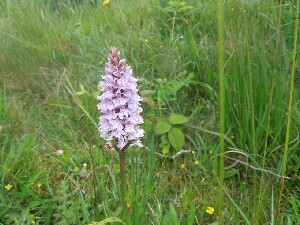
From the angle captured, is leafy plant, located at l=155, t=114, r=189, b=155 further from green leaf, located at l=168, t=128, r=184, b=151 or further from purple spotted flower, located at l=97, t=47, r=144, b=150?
purple spotted flower, located at l=97, t=47, r=144, b=150

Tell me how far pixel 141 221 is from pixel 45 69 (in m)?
1.74

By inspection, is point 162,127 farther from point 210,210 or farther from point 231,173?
point 210,210

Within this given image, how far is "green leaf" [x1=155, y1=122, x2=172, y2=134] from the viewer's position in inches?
72.6

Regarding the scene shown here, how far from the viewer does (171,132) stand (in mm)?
1834

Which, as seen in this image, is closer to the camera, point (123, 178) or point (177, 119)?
point (123, 178)

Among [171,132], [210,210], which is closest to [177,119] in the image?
[171,132]

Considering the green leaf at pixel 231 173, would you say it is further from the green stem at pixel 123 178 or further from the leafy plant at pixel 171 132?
the green stem at pixel 123 178

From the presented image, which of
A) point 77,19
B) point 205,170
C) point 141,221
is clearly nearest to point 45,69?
point 77,19

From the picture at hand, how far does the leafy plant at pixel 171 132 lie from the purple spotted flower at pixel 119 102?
0.80 m

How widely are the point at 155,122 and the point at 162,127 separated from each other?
0.13 m

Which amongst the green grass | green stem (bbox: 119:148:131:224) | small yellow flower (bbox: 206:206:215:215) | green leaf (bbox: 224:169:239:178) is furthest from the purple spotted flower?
green leaf (bbox: 224:169:239:178)

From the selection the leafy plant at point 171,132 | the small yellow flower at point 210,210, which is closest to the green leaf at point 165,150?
the leafy plant at point 171,132

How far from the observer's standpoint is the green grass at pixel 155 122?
145 centimetres

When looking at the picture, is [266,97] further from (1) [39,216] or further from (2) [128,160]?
(1) [39,216]
